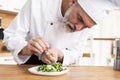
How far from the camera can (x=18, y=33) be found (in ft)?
4.61

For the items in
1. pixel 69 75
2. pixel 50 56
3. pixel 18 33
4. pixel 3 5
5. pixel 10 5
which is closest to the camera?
pixel 69 75

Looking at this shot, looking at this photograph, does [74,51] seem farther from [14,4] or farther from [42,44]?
[14,4]

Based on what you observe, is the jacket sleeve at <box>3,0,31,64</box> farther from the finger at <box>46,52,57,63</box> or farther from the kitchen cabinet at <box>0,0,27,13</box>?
the kitchen cabinet at <box>0,0,27,13</box>

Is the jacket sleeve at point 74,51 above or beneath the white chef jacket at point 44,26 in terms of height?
beneath

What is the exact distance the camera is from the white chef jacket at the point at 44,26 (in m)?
1.42

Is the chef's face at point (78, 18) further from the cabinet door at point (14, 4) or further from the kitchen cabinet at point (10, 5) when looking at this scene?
the cabinet door at point (14, 4)

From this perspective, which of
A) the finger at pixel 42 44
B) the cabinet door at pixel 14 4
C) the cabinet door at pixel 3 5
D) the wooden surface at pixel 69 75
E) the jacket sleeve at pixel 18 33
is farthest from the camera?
the cabinet door at pixel 14 4

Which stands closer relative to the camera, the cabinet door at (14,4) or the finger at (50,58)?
the finger at (50,58)

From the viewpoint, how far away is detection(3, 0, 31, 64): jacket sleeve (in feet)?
4.39

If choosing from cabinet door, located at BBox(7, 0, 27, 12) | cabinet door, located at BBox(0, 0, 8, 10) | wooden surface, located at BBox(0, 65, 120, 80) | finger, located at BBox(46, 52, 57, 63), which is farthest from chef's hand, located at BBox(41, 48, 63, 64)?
cabinet door, located at BBox(7, 0, 27, 12)

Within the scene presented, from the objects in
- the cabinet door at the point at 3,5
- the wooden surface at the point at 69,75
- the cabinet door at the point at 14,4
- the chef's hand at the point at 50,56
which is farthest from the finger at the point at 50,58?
the cabinet door at the point at 14,4

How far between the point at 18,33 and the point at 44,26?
166mm

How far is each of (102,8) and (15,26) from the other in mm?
594

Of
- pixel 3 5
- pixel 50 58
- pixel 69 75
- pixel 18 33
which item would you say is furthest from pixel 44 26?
pixel 3 5
